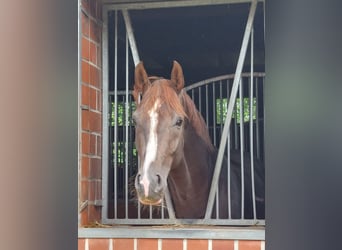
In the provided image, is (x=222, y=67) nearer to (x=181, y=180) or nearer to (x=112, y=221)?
(x=181, y=180)

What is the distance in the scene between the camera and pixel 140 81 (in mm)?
2109

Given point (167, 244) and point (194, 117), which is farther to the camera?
point (194, 117)

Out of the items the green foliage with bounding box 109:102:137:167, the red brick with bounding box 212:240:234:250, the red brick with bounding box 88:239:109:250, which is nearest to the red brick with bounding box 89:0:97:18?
the green foliage with bounding box 109:102:137:167

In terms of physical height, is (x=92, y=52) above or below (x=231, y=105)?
above

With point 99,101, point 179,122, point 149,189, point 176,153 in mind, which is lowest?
point 149,189

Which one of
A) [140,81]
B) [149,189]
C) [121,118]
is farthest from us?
[121,118]

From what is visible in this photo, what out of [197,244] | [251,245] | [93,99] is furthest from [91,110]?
[251,245]

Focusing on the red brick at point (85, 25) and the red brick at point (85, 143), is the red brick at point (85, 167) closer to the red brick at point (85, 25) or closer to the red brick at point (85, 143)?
the red brick at point (85, 143)

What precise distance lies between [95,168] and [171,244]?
0.46 meters

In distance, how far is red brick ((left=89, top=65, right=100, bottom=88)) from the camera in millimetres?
2156

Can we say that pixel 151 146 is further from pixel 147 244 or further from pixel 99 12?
pixel 99 12

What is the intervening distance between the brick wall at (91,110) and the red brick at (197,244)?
16.8 inches

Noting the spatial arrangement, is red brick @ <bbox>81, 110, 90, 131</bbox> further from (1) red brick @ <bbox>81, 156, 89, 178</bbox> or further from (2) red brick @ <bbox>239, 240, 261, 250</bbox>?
(2) red brick @ <bbox>239, 240, 261, 250</bbox>

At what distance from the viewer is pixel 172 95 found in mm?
2037
